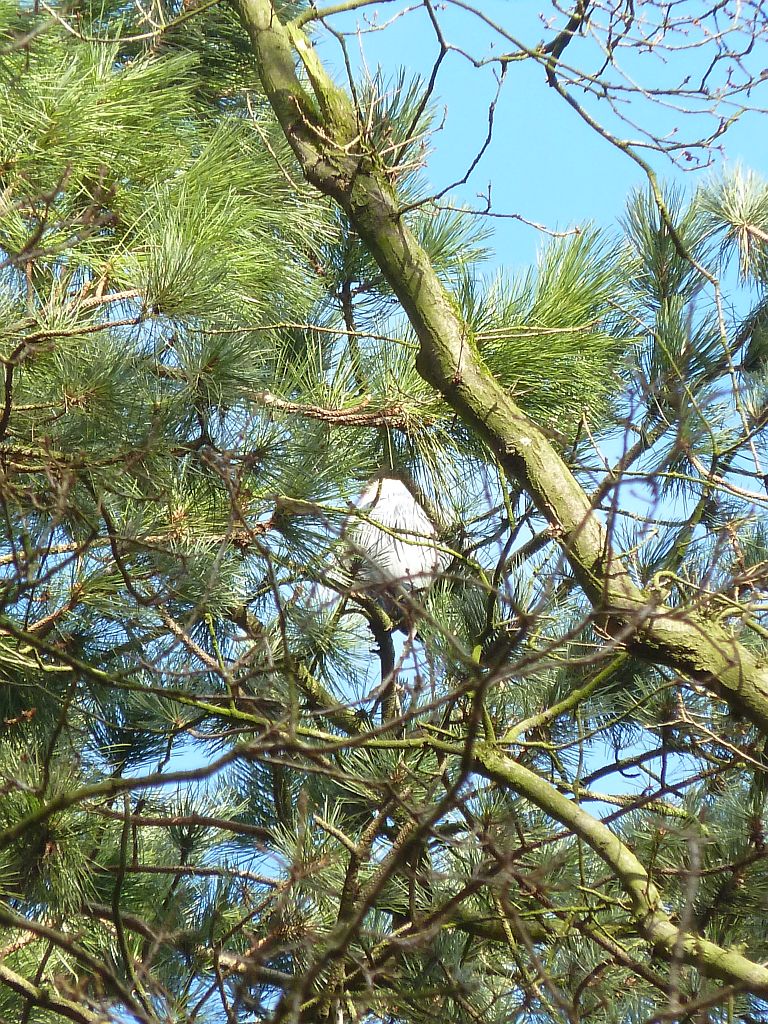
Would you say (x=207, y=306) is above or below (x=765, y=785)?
above

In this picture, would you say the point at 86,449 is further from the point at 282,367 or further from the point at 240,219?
the point at 282,367

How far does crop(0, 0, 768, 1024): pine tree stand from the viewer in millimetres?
1010

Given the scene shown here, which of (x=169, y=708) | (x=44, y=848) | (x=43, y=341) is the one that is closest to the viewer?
(x=43, y=341)

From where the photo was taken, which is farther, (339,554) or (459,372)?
(339,554)

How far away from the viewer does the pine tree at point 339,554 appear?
3.31 feet

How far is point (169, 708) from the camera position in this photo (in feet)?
4.97

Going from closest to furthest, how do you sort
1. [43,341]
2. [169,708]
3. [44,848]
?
[43,341] → [44,848] → [169,708]

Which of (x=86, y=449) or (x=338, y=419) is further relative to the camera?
(x=338, y=419)

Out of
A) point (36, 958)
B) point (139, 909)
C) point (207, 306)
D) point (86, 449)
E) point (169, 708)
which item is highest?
point (207, 306)

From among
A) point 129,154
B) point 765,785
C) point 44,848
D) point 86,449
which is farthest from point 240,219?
point 765,785

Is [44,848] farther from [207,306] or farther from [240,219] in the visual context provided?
[240,219]

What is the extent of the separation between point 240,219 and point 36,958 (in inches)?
43.3

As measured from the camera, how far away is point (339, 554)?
4.50 ft

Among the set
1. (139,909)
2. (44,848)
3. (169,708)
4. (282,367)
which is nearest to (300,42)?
(282,367)
